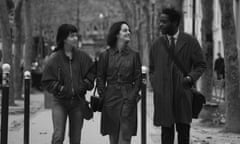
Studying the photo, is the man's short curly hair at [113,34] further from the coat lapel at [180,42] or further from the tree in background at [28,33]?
the tree in background at [28,33]

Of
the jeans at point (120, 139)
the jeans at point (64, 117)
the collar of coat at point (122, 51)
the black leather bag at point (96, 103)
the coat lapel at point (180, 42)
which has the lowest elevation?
the jeans at point (120, 139)

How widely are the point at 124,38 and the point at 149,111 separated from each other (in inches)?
456

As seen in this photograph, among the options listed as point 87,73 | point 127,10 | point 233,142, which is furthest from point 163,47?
point 127,10

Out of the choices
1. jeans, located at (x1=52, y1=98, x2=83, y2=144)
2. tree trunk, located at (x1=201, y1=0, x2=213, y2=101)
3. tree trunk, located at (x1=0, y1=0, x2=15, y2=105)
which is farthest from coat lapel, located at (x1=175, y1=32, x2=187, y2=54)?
tree trunk, located at (x1=0, y1=0, x2=15, y2=105)

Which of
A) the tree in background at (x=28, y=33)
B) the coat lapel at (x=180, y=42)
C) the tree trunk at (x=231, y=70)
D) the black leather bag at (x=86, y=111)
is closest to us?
Result: the coat lapel at (x=180, y=42)

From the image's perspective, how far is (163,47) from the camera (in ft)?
25.2

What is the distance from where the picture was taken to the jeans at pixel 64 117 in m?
7.82

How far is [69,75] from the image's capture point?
783cm

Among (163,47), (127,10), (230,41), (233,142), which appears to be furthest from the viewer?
(127,10)

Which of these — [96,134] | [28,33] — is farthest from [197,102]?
[28,33]

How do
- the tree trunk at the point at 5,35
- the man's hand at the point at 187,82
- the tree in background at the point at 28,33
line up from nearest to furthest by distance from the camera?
1. the man's hand at the point at 187,82
2. the tree trunk at the point at 5,35
3. the tree in background at the point at 28,33

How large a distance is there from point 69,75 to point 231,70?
6098 millimetres

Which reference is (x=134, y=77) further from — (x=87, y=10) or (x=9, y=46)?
(x=87, y=10)

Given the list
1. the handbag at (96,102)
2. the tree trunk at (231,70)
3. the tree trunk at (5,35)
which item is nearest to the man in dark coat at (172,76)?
the handbag at (96,102)
